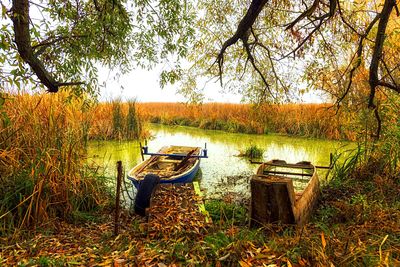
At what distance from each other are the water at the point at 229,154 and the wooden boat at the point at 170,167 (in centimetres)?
42

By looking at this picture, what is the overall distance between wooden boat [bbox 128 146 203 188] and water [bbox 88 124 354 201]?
42 centimetres

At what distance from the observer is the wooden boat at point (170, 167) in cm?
602

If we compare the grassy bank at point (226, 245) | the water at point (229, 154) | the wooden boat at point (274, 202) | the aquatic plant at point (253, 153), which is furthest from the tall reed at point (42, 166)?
the aquatic plant at point (253, 153)

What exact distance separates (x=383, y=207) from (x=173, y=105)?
767 inches

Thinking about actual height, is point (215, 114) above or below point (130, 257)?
above

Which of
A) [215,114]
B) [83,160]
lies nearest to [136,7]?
[83,160]

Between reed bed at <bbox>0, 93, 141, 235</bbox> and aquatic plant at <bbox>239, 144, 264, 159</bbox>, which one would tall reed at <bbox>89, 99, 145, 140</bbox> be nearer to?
aquatic plant at <bbox>239, 144, 264, 159</bbox>

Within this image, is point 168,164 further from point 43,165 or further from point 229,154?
point 43,165

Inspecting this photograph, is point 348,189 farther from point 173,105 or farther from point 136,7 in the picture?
point 173,105

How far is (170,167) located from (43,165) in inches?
151

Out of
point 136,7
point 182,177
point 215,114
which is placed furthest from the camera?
point 215,114

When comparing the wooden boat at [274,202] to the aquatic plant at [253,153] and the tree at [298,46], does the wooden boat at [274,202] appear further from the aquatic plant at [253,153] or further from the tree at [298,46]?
the aquatic plant at [253,153]

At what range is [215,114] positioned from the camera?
58.1ft

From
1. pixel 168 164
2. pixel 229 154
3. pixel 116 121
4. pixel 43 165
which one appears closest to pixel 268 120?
pixel 229 154
